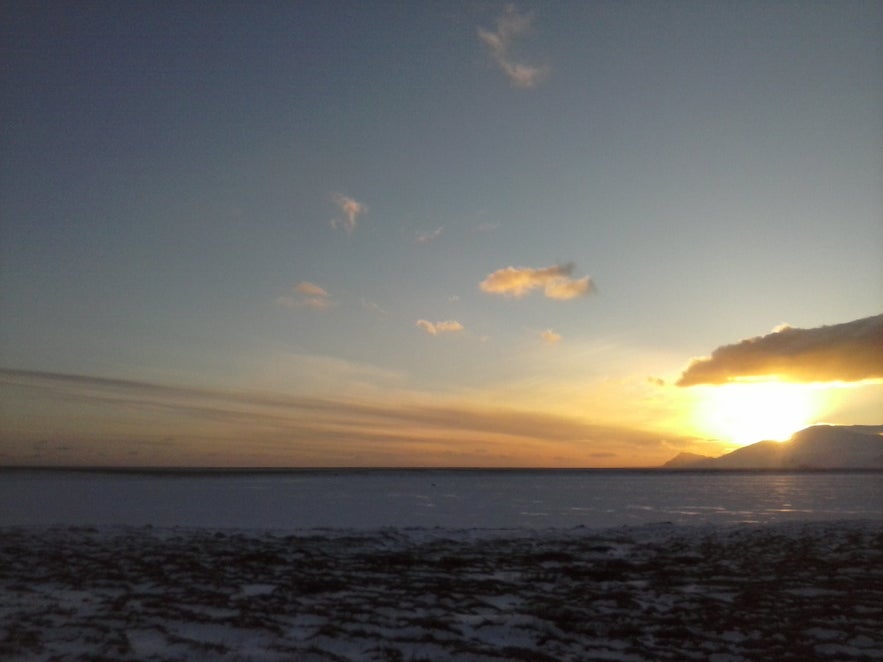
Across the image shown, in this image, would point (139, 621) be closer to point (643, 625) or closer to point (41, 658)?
point (41, 658)

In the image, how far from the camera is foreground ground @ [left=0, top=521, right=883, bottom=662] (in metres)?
8.90

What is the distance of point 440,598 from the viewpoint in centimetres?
1188

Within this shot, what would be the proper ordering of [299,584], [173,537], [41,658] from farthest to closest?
[173,537] → [299,584] → [41,658]

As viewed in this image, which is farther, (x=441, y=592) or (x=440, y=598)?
(x=441, y=592)

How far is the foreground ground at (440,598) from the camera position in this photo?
890cm

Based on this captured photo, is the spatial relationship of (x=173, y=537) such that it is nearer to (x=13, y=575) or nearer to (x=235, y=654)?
(x=13, y=575)

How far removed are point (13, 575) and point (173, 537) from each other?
22.3 feet

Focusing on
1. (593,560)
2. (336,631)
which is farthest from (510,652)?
(593,560)

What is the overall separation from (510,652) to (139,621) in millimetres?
5328

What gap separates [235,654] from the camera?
8508mm

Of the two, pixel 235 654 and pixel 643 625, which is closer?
pixel 235 654

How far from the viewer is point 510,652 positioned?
876cm

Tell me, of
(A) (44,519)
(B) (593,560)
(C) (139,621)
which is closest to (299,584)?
(C) (139,621)

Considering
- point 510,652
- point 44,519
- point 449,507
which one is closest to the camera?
point 510,652
